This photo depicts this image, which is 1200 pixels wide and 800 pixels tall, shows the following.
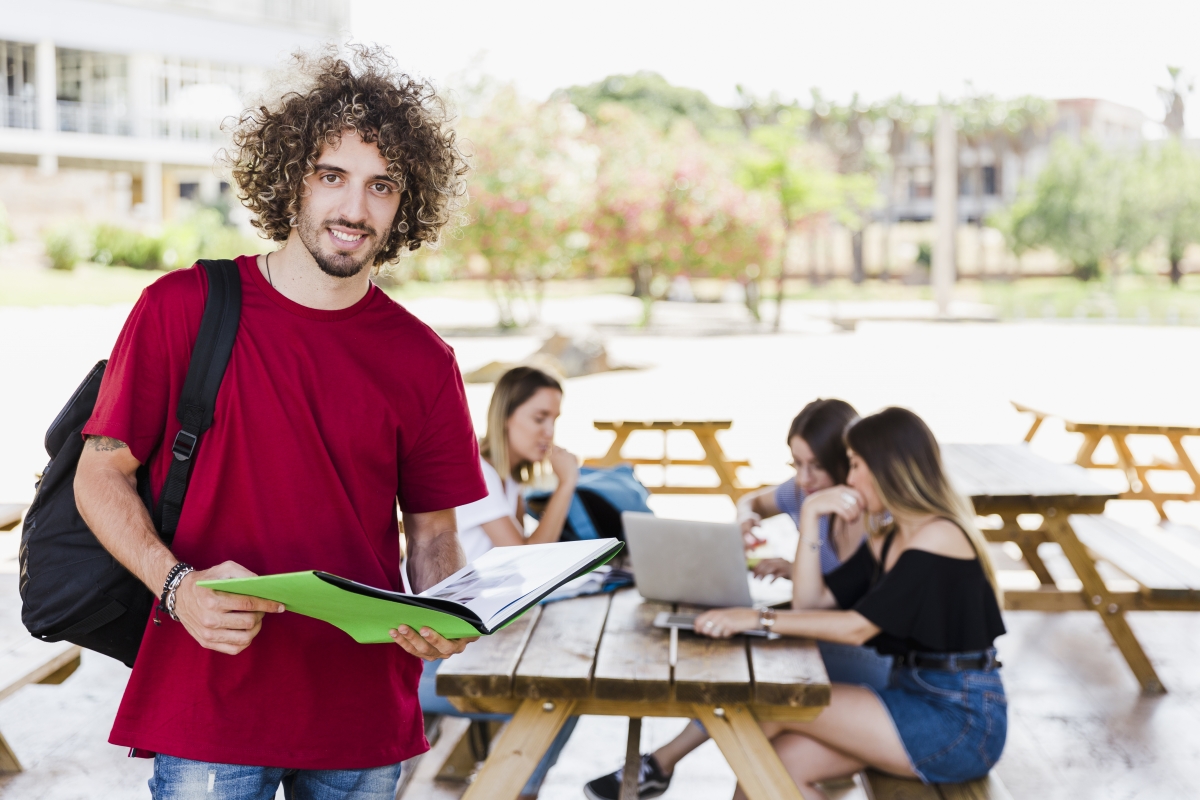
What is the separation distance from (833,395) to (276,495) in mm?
11449

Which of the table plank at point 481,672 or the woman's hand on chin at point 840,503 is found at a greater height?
the woman's hand on chin at point 840,503

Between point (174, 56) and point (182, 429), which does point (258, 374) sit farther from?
point (174, 56)

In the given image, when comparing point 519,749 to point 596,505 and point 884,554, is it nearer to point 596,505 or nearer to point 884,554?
point 884,554

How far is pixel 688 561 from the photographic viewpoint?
2691mm

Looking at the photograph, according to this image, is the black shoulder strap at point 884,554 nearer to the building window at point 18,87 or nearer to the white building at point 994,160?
the building window at point 18,87

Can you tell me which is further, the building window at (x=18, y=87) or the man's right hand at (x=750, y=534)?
the building window at (x=18, y=87)

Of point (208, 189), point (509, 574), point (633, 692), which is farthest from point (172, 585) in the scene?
point (208, 189)

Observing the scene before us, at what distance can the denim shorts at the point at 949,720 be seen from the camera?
2.50 metres

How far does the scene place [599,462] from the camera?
245 inches

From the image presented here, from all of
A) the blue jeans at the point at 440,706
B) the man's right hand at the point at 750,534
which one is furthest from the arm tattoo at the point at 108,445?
the man's right hand at the point at 750,534

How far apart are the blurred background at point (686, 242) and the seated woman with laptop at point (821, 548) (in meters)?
0.27

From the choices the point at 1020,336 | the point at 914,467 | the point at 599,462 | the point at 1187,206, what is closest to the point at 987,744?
the point at 914,467

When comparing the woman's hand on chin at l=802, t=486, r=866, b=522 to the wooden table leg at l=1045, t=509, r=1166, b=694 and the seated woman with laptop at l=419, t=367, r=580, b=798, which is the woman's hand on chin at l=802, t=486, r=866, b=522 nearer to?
the seated woman with laptop at l=419, t=367, r=580, b=798

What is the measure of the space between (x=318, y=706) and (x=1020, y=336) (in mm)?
21191
